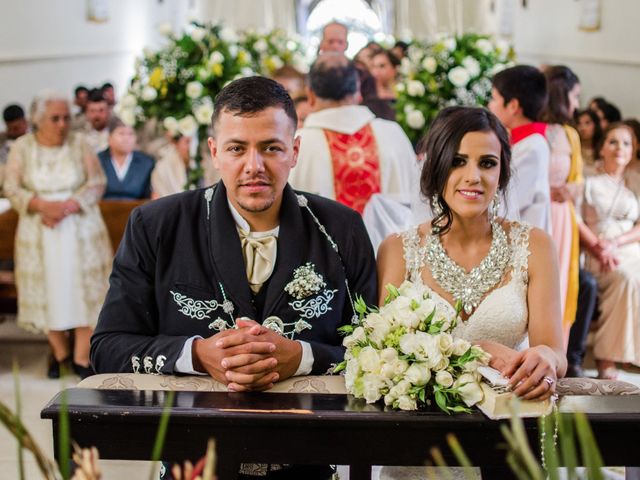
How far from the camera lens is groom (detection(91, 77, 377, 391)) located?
102 inches

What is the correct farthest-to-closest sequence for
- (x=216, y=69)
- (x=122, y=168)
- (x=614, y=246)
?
(x=122, y=168)
(x=216, y=69)
(x=614, y=246)

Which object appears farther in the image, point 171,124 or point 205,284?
point 171,124

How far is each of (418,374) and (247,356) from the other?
1.35ft

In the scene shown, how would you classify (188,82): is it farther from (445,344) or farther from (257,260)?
(445,344)

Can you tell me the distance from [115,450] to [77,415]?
0.11 m

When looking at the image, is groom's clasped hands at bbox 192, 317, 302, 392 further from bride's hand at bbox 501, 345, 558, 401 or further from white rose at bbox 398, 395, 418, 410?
bride's hand at bbox 501, 345, 558, 401

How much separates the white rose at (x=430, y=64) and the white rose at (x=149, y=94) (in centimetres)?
182

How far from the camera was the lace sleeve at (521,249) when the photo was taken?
297 cm

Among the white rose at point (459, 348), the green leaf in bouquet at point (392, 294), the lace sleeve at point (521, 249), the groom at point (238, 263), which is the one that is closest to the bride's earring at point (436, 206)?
the lace sleeve at point (521, 249)

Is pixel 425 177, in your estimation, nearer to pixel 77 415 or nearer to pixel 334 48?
pixel 77 415

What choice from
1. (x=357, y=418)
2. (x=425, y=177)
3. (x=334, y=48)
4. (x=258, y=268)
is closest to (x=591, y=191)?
(x=334, y=48)

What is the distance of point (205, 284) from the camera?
103 inches

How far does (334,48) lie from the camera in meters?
8.23

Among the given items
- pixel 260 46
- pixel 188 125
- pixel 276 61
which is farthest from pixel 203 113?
pixel 260 46
